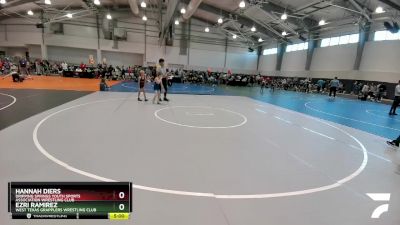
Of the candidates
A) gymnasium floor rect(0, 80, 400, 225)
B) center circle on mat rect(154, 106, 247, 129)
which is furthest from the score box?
center circle on mat rect(154, 106, 247, 129)

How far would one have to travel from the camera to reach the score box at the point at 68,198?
71.5 inches

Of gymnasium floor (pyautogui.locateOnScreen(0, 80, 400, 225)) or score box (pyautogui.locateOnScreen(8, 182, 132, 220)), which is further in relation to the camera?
gymnasium floor (pyautogui.locateOnScreen(0, 80, 400, 225))

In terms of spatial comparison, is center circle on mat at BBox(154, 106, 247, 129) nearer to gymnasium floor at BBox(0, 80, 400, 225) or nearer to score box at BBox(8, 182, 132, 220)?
gymnasium floor at BBox(0, 80, 400, 225)

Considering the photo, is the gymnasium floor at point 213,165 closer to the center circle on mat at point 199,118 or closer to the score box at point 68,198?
the center circle on mat at point 199,118

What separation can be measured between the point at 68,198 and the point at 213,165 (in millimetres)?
2540

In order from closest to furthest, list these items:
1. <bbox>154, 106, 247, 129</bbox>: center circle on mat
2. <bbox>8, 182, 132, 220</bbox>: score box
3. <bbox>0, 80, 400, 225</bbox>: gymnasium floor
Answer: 1. <bbox>8, 182, 132, 220</bbox>: score box
2. <bbox>0, 80, 400, 225</bbox>: gymnasium floor
3. <bbox>154, 106, 247, 129</bbox>: center circle on mat

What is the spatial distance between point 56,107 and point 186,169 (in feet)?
21.7

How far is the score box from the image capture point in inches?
71.5

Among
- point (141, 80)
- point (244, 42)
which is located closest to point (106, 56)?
point (244, 42)

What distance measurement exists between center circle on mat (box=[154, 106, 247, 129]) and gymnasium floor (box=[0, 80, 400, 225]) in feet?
0.41

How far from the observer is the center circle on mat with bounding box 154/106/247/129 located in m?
6.99

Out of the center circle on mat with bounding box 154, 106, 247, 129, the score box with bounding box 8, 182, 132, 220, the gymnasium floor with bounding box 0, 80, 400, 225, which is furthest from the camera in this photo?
the center circle on mat with bounding box 154, 106, 247, 129

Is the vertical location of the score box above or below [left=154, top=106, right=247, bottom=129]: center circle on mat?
above

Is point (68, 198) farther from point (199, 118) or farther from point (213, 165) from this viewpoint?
point (199, 118)
